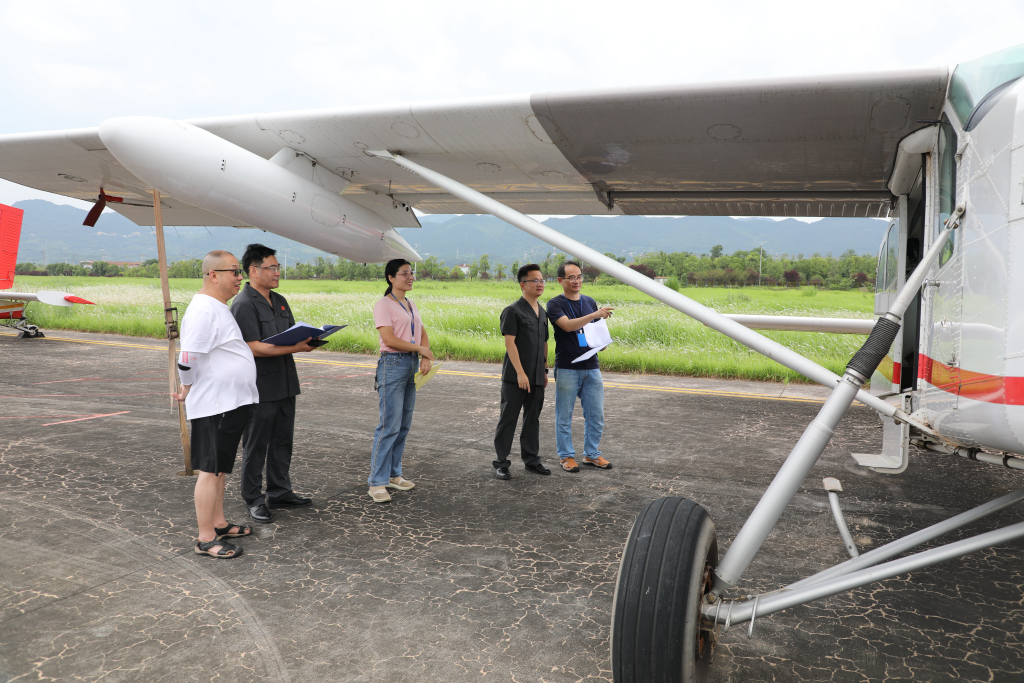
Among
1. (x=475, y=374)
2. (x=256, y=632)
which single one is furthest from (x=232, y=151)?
(x=475, y=374)

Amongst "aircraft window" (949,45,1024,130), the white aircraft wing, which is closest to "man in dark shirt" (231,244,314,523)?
the white aircraft wing

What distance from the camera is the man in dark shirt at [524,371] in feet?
15.8

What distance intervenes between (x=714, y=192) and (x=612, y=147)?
4.66 ft

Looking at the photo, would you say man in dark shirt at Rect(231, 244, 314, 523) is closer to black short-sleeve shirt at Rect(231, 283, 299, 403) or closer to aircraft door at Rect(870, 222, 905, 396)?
black short-sleeve shirt at Rect(231, 283, 299, 403)

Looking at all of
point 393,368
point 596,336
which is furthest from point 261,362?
point 596,336

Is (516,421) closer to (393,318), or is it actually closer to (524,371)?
(524,371)

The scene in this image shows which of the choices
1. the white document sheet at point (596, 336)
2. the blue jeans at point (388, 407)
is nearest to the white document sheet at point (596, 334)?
the white document sheet at point (596, 336)

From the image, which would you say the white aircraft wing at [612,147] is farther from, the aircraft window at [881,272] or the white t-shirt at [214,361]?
the white t-shirt at [214,361]

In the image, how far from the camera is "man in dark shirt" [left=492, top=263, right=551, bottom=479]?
4.80 metres

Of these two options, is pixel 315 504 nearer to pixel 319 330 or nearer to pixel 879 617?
pixel 319 330

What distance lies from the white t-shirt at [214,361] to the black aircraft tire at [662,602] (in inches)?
92.1

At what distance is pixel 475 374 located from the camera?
10336 mm

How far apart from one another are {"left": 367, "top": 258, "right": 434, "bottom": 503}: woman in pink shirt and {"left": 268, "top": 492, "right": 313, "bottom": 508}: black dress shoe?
1.50 ft

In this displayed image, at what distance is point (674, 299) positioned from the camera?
298cm
